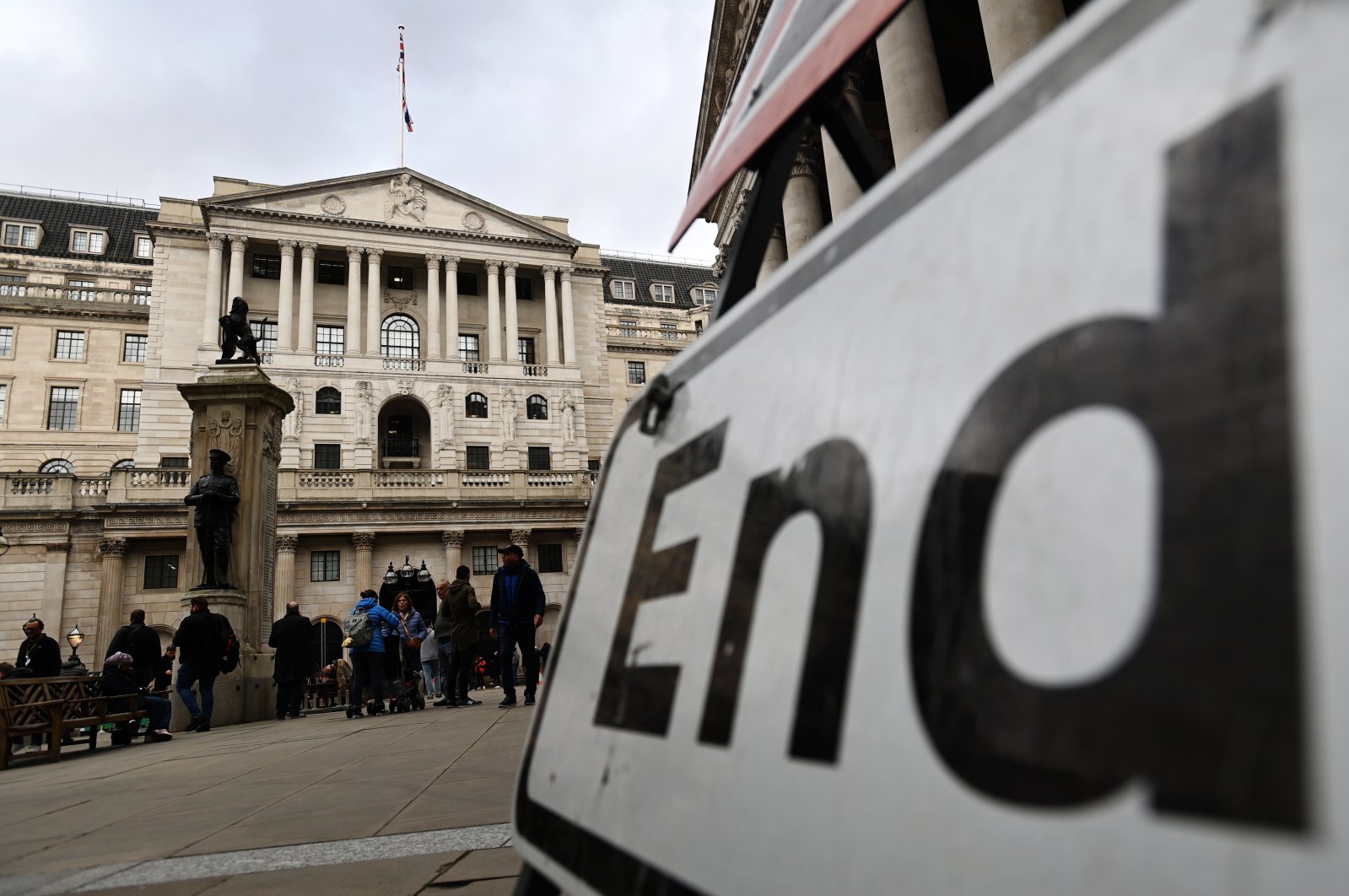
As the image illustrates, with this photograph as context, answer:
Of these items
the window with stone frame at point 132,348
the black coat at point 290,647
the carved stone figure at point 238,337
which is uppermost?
the window with stone frame at point 132,348

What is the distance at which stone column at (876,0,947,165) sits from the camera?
1084cm

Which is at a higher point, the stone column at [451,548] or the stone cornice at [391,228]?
the stone cornice at [391,228]

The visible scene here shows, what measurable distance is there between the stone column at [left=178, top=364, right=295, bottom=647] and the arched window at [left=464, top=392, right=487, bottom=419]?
24981 mm

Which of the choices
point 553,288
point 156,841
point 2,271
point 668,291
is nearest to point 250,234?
point 553,288

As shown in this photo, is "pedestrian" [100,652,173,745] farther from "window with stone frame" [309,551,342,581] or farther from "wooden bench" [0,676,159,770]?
"window with stone frame" [309,551,342,581]

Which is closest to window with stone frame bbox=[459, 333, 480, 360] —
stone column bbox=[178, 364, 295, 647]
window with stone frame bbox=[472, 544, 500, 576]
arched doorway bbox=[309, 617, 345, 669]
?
window with stone frame bbox=[472, 544, 500, 576]

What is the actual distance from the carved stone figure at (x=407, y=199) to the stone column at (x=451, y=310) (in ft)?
8.35

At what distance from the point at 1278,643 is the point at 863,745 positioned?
0.30 m

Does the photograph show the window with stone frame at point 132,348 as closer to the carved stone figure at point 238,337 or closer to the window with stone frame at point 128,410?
the window with stone frame at point 128,410

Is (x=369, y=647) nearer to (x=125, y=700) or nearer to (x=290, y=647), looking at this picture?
(x=290, y=647)

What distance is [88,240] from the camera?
50.1 metres

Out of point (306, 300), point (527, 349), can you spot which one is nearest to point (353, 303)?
point (306, 300)

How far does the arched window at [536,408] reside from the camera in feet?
122

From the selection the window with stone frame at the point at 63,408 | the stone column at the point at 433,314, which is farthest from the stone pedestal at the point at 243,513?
the window with stone frame at the point at 63,408
